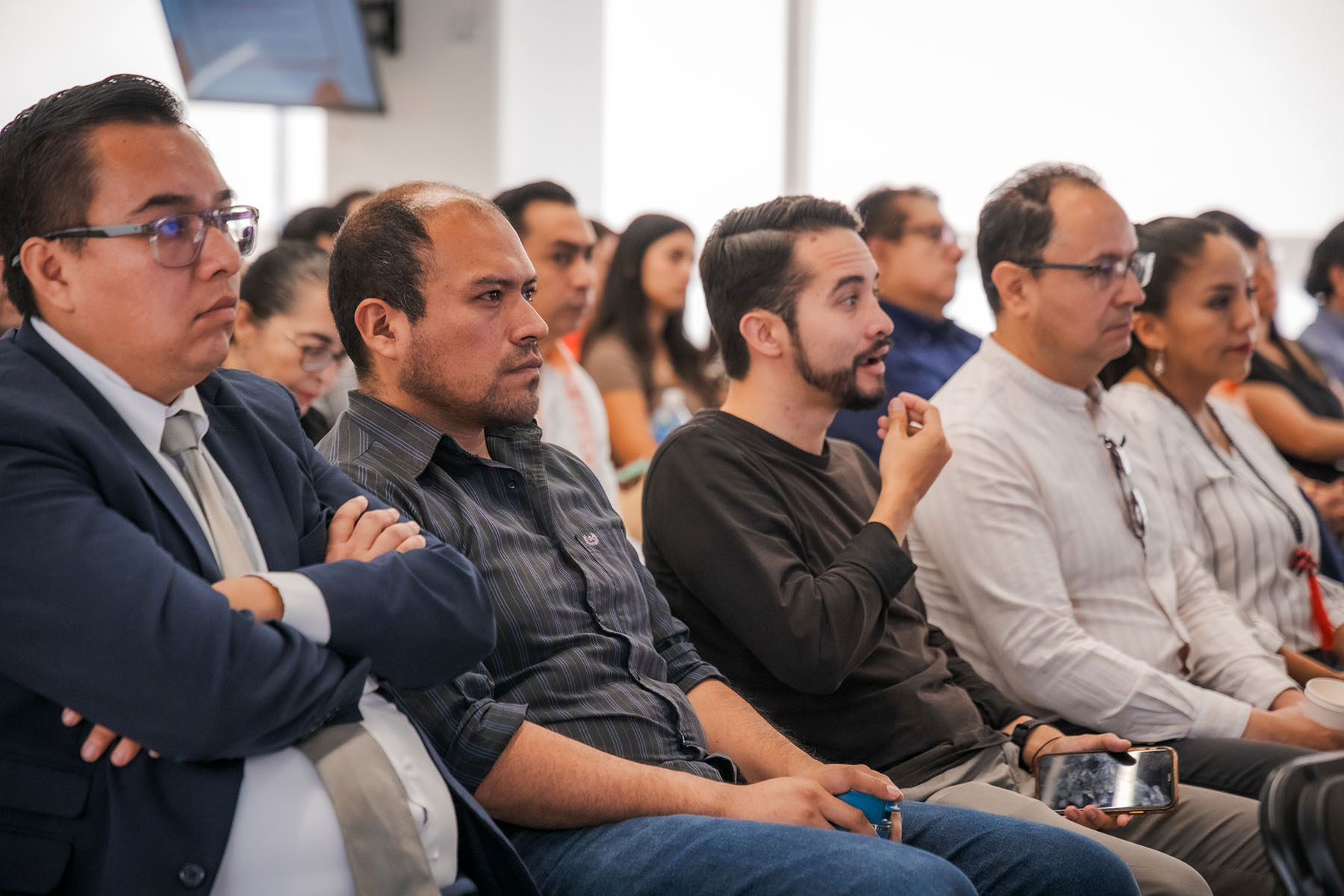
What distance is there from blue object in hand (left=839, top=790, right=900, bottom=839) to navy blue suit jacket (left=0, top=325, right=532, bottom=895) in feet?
1.97

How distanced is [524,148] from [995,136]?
226 centimetres

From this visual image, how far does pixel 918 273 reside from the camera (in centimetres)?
351

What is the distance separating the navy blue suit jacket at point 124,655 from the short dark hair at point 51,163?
11 centimetres

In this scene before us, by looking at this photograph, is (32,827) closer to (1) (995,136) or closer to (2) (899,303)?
(2) (899,303)

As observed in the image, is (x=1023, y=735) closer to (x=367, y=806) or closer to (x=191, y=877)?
(x=367, y=806)

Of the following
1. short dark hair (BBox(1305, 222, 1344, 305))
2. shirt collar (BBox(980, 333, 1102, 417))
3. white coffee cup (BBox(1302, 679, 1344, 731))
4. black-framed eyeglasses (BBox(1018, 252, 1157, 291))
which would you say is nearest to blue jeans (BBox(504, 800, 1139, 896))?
white coffee cup (BBox(1302, 679, 1344, 731))

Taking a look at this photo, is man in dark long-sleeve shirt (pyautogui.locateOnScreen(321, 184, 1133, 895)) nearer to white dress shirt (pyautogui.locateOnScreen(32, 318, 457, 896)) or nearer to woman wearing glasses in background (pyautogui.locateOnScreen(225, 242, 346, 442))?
white dress shirt (pyautogui.locateOnScreen(32, 318, 457, 896))

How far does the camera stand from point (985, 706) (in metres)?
2.04

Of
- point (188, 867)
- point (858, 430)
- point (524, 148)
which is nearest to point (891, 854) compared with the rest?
point (188, 867)

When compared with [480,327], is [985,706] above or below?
below

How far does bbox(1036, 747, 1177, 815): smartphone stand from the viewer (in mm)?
1771

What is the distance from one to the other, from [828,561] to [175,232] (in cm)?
109

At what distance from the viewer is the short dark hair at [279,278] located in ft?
8.19

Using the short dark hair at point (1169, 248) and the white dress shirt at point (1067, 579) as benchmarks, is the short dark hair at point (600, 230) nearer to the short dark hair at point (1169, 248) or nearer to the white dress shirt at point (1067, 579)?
the short dark hair at point (1169, 248)
